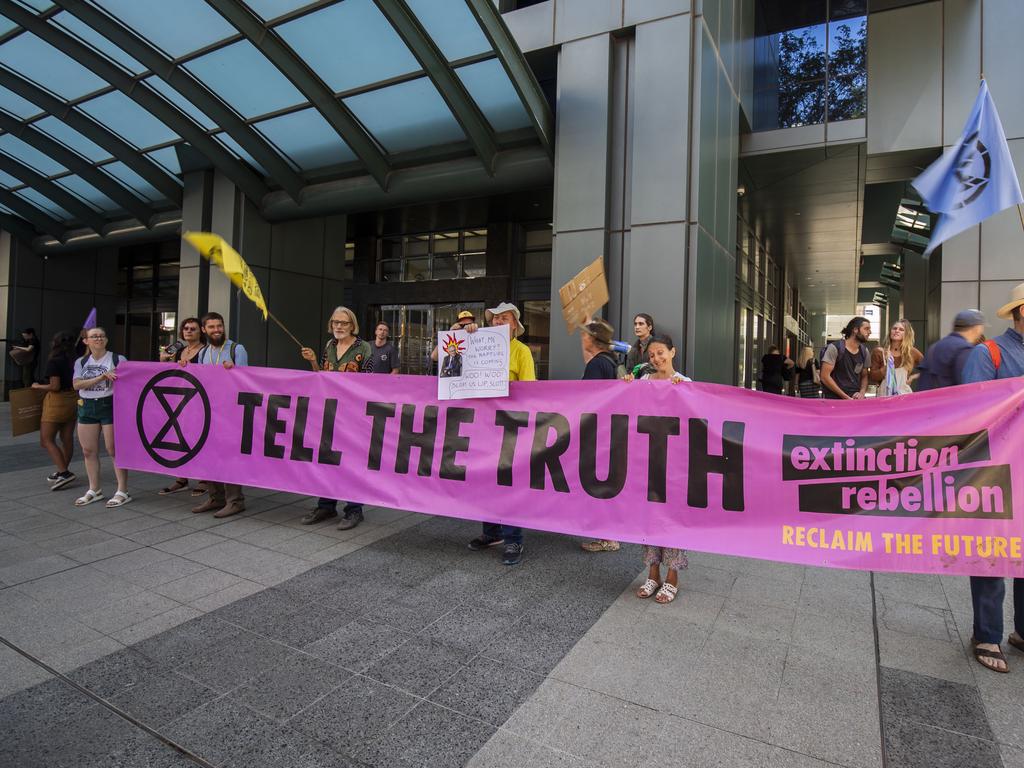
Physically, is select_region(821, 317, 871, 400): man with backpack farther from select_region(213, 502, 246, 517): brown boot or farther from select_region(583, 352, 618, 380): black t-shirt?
select_region(213, 502, 246, 517): brown boot

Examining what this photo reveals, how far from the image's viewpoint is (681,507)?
387 cm

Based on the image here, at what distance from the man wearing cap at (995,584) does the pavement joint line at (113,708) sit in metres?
3.89

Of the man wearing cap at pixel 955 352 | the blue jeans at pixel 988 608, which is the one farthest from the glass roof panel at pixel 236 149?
the blue jeans at pixel 988 608

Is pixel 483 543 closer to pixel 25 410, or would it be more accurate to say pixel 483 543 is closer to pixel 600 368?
pixel 600 368

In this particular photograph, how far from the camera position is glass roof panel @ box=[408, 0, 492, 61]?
7.39 meters

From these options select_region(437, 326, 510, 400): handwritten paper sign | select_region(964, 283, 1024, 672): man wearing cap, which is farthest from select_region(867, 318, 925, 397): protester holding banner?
select_region(437, 326, 510, 400): handwritten paper sign

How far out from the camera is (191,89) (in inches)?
367

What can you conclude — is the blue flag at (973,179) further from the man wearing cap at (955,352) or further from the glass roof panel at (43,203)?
the glass roof panel at (43,203)

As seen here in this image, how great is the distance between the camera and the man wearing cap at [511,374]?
4.71 meters

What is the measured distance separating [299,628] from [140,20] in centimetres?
931

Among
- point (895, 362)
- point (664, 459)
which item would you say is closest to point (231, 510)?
point (664, 459)

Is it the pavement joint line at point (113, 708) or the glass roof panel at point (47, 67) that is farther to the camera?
the glass roof panel at point (47, 67)

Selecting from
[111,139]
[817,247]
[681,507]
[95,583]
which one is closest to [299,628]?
[95,583]

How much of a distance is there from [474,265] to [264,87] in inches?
313
